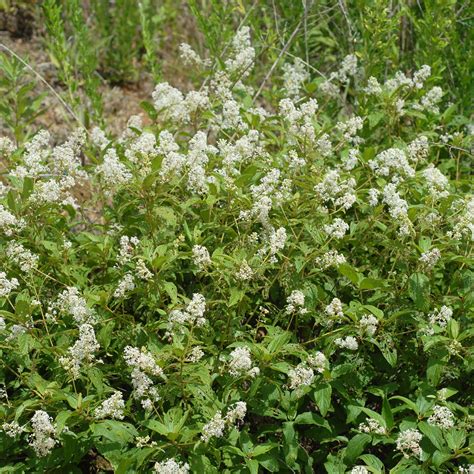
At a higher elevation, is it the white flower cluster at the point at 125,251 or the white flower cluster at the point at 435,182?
the white flower cluster at the point at 435,182

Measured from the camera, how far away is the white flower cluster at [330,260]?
3295 mm

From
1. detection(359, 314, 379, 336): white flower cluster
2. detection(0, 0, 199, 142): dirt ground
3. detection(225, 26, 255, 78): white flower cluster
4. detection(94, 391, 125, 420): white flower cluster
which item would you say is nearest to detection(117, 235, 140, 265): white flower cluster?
detection(94, 391, 125, 420): white flower cluster

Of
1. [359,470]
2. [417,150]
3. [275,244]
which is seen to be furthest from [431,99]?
[359,470]

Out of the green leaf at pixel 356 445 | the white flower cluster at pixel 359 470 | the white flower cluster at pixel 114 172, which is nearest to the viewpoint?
the white flower cluster at pixel 359 470

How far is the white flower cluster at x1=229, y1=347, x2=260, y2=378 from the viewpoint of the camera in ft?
9.64

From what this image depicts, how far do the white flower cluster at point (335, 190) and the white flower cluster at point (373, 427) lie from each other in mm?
926

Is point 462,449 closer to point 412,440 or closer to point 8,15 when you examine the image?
point 412,440

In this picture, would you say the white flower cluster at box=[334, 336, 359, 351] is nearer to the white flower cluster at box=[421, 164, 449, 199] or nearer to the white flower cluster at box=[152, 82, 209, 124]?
the white flower cluster at box=[421, 164, 449, 199]

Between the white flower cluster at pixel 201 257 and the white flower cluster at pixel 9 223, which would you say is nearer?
the white flower cluster at pixel 201 257

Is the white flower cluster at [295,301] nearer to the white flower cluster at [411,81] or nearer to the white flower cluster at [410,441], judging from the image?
the white flower cluster at [410,441]

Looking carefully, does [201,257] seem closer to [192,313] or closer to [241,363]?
[192,313]

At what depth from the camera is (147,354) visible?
298 cm

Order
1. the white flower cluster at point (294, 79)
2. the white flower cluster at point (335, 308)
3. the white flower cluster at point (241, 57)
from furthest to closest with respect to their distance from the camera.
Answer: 1. the white flower cluster at point (294, 79)
2. the white flower cluster at point (241, 57)
3. the white flower cluster at point (335, 308)

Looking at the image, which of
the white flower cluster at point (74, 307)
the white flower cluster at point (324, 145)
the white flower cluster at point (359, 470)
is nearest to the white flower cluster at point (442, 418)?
the white flower cluster at point (359, 470)
